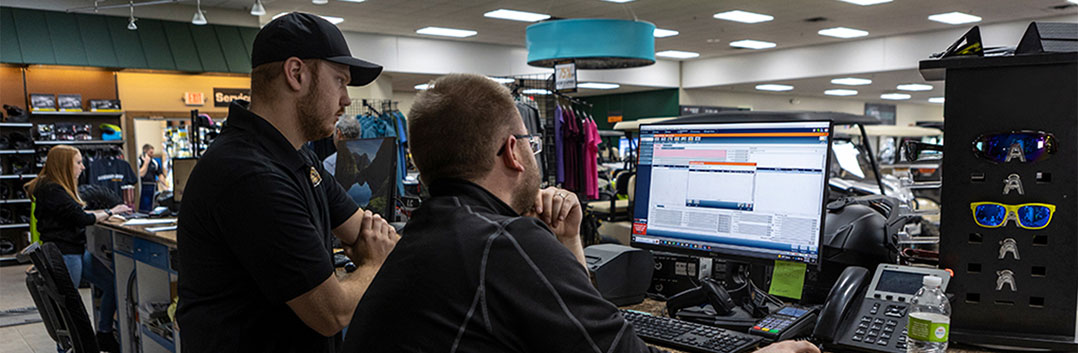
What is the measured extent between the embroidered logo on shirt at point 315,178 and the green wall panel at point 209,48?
10.1 m

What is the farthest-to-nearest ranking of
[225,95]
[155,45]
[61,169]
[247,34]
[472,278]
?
1. [225,95]
2. [247,34]
3. [155,45]
4. [61,169]
5. [472,278]

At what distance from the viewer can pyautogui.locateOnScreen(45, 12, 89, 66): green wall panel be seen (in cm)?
993

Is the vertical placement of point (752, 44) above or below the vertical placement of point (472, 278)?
above

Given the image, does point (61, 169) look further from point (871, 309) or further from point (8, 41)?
point (8, 41)

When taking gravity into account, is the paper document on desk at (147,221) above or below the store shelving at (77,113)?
below

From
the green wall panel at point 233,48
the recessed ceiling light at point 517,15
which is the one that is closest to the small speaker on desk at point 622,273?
the recessed ceiling light at point 517,15

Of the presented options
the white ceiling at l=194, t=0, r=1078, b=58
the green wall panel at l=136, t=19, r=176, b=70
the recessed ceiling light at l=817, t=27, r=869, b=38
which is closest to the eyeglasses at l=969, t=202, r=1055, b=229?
the white ceiling at l=194, t=0, r=1078, b=58

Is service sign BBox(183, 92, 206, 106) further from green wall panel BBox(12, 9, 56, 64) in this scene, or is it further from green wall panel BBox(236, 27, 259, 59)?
green wall panel BBox(12, 9, 56, 64)

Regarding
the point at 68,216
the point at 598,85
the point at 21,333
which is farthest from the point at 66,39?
the point at 598,85

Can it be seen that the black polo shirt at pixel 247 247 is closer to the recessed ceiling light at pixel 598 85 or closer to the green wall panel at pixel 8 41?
the green wall panel at pixel 8 41

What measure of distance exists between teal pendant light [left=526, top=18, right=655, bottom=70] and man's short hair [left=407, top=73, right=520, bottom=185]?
6230 mm

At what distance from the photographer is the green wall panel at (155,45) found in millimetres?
10492

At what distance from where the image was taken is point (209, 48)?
11008 mm

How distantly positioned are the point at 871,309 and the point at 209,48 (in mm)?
11209
